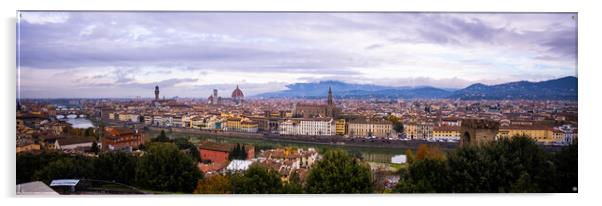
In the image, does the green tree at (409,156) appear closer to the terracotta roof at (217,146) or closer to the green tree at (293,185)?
the green tree at (293,185)

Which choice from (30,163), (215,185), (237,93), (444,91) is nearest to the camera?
(30,163)

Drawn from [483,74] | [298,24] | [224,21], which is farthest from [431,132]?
[224,21]

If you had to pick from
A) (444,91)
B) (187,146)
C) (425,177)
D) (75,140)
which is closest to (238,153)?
(187,146)

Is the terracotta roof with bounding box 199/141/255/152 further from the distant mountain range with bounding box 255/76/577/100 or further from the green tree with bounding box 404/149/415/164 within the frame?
the green tree with bounding box 404/149/415/164

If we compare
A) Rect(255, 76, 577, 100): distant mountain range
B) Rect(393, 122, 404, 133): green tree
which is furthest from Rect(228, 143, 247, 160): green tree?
Rect(393, 122, 404, 133): green tree

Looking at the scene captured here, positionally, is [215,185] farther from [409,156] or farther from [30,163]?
[409,156]

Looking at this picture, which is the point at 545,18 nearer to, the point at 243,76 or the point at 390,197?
the point at 390,197

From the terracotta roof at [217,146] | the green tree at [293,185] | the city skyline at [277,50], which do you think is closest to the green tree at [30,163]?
the city skyline at [277,50]
